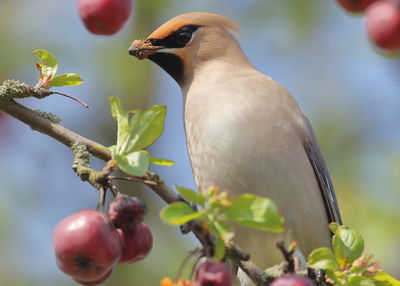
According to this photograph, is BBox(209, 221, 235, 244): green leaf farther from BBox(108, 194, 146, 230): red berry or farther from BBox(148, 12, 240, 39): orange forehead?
BBox(148, 12, 240, 39): orange forehead

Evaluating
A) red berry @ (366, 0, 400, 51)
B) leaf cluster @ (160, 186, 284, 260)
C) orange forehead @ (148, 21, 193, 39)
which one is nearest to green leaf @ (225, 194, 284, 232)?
leaf cluster @ (160, 186, 284, 260)

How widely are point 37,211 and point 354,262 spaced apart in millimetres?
5154

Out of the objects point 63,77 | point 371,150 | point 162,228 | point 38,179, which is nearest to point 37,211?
point 38,179

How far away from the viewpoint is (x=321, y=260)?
2867 millimetres

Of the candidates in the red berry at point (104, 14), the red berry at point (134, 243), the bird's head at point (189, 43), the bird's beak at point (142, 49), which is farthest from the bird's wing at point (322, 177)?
the red berry at point (134, 243)


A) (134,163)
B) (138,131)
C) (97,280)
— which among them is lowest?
(97,280)

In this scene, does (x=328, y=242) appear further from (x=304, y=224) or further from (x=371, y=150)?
(x=371, y=150)

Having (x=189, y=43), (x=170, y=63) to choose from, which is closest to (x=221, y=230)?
(x=170, y=63)

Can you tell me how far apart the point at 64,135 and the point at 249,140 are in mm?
1487

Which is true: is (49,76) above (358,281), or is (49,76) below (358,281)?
above

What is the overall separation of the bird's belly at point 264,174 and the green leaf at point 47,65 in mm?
1172

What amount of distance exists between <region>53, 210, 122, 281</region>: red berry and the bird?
1.65 metres

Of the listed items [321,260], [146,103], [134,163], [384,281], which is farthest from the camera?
[146,103]

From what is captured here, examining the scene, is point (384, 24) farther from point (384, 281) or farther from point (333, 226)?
point (384, 281)
